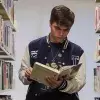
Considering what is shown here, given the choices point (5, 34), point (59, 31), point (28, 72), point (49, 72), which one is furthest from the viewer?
point (5, 34)

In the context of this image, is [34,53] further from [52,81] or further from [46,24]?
[46,24]

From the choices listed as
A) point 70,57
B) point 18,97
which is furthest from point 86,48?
point 70,57

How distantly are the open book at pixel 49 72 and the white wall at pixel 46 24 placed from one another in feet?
9.18

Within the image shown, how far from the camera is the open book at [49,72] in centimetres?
177

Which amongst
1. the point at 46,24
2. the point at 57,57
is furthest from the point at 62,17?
the point at 46,24

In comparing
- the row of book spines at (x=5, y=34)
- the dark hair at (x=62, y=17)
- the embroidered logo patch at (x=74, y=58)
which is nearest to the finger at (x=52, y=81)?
the embroidered logo patch at (x=74, y=58)

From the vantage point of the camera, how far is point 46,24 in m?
4.76

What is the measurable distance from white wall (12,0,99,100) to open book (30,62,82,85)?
2.80 meters

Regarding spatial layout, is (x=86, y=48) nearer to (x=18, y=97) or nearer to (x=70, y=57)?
(x=18, y=97)

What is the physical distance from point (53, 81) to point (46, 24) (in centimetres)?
299

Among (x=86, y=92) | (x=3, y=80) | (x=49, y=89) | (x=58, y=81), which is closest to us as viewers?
(x=58, y=81)

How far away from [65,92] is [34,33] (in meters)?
2.85

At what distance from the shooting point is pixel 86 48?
15.4 ft

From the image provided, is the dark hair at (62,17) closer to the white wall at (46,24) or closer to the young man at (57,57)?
the young man at (57,57)
